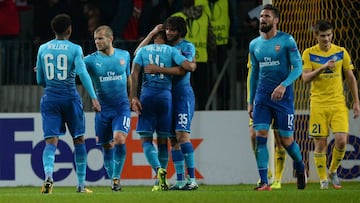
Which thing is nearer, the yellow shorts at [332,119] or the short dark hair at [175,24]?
the short dark hair at [175,24]

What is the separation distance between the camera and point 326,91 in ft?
54.3

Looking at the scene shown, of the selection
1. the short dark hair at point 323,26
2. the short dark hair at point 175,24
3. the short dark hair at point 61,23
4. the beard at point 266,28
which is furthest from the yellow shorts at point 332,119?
the short dark hair at point 61,23

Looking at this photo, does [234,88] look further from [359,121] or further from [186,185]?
[186,185]

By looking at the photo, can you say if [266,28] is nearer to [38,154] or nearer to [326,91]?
[326,91]

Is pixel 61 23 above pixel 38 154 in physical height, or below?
above

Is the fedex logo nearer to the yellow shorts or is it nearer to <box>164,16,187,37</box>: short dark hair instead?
the yellow shorts

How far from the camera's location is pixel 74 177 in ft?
63.4

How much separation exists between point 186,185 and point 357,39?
458 centimetres

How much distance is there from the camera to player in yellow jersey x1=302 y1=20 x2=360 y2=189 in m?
16.4

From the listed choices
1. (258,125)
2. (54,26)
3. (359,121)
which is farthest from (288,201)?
(359,121)

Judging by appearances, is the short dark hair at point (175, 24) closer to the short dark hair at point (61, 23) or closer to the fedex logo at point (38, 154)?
the short dark hair at point (61, 23)

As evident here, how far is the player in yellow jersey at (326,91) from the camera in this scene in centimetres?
1641

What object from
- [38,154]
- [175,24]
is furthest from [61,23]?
[38,154]

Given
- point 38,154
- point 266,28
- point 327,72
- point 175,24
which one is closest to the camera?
point 266,28
